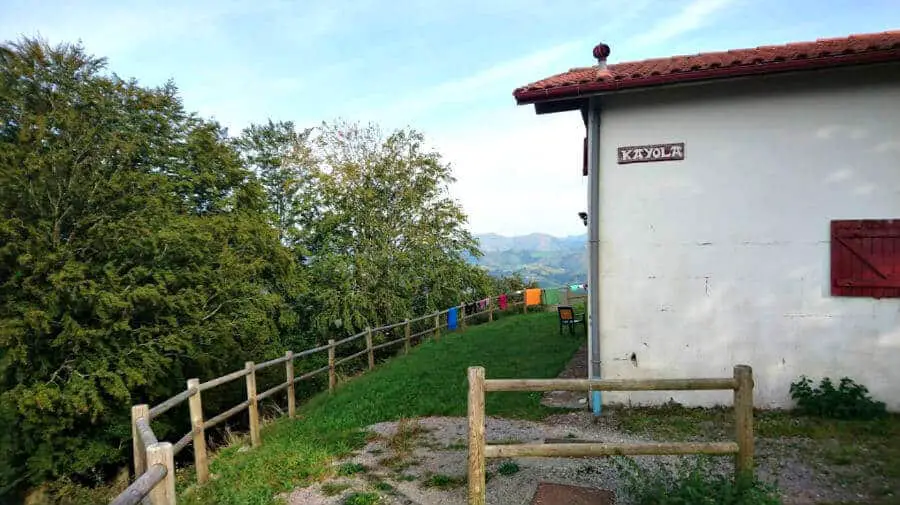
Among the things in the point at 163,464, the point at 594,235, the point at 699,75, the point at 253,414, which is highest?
the point at 699,75

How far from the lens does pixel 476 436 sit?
3.67 meters

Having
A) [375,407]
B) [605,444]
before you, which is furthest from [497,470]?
[375,407]

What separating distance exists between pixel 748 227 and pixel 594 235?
1865mm

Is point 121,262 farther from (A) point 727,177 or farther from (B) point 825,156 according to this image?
(B) point 825,156

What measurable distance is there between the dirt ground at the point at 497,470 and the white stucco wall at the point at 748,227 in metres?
1.31

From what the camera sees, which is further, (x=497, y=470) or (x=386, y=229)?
(x=386, y=229)

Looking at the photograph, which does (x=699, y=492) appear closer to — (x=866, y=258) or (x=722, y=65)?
(x=866, y=258)

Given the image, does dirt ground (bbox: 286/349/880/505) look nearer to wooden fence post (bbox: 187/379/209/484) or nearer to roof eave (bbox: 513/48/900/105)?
wooden fence post (bbox: 187/379/209/484)

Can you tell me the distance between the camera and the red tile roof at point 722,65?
5719 millimetres

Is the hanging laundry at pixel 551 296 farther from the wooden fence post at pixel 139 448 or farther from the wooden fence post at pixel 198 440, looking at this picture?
the wooden fence post at pixel 139 448

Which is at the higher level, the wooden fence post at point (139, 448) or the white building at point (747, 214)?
the white building at point (747, 214)

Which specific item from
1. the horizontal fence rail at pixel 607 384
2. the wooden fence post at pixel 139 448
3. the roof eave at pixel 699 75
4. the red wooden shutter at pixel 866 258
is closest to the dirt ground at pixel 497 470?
the horizontal fence rail at pixel 607 384

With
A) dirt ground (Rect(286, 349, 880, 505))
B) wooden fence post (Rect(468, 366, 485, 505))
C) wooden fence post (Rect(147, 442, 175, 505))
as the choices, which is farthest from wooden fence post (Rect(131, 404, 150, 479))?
wooden fence post (Rect(468, 366, 485, 505))

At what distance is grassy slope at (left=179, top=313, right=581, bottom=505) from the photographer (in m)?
5.07
